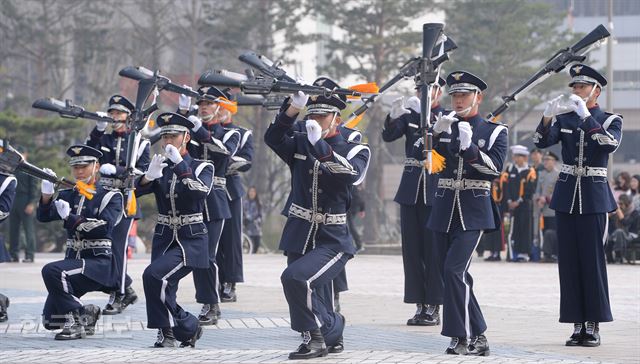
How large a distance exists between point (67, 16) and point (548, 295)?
31.8m

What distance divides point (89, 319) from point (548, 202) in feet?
41.2

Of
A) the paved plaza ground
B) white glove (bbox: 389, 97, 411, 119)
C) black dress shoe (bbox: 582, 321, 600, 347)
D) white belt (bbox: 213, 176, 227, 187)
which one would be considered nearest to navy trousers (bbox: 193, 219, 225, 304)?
the paved plaza ground

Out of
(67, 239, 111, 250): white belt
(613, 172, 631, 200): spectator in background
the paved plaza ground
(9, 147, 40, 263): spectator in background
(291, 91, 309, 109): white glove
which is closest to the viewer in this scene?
(291, 91, 309, 109): white glove

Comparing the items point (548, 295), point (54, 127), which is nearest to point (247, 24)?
point (54, 127)

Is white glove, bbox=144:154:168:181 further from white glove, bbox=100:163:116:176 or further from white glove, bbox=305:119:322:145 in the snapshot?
white glove, bbox=100:163:116:176

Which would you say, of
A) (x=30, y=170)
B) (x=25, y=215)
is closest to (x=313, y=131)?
(x=30, y=170)

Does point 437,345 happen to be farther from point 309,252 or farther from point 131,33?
point 131,33

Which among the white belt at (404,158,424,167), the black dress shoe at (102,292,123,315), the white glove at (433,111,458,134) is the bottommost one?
the black dress shoe at (102,292,123,315)

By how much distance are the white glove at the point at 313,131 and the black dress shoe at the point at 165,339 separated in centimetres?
217

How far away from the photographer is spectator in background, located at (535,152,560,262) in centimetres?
2327

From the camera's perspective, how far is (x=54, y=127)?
111 feet

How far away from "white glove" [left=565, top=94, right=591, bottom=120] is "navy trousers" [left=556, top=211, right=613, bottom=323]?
907 millimetres

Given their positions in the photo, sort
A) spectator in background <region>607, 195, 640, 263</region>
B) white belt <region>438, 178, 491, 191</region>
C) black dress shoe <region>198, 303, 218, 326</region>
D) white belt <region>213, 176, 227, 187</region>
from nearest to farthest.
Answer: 1. white belt <region>438, 178, 491, 191</region>
2. black dress shoe <region>198, 303, 218, 326</region>
3. white belt <region>213, 176, 227, 187</region>
4. spectator in background <region>607, 195, 640, 263</region>

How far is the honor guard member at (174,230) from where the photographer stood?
1115 centimetres
